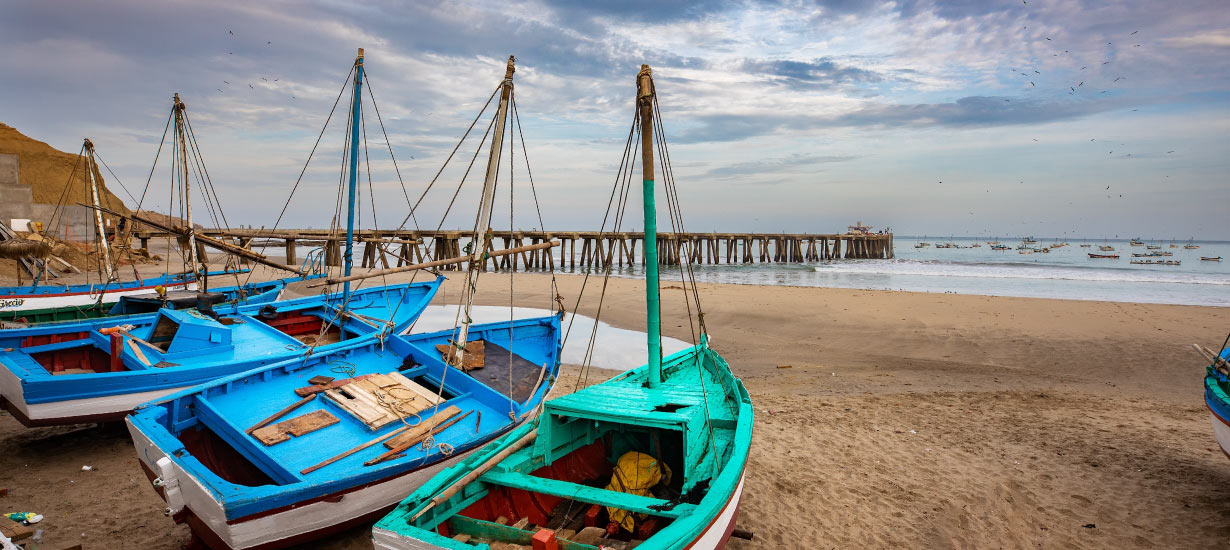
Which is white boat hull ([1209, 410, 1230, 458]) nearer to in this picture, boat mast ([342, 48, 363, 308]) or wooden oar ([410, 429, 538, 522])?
wooden oar ([410, 429, 538, 522])

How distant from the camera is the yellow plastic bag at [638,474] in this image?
18.0ft

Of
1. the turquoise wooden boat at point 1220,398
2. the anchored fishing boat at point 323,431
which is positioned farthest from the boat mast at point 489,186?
the turquoise wooden boat at point 1220,398

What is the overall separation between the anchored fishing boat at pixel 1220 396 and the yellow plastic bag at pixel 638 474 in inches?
254

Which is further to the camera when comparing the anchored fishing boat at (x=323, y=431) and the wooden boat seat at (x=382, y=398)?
the wooden boat seat at (x=382, y=398)

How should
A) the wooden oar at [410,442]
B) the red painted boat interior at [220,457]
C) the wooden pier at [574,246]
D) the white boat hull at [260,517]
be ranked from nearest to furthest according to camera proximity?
the white boat hull at [260,517]
the wooden oar at [410,442]
the red painted boat interior at [220,457]
the wooden pier at [574,246]

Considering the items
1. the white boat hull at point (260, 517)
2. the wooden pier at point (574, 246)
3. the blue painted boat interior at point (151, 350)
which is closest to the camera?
the white boat hull at point (260, 517)

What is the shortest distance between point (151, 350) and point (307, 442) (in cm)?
505

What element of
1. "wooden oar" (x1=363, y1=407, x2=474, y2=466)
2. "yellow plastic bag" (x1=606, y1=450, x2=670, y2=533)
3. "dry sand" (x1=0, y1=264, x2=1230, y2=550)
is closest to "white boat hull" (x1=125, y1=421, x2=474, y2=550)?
"wooden oar" (x1=363, y1=407, x2=474, y2=466)

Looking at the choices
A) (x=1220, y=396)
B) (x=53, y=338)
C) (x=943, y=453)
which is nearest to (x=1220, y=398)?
(x=1220, y=396)

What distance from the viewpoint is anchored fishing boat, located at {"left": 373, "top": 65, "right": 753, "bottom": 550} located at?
13.3ft

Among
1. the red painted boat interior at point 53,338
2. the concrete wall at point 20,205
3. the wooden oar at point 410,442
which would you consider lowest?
the wooden oar at point 410,442

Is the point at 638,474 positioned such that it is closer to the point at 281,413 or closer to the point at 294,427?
the point at 294,427

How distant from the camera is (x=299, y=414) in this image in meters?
6.42

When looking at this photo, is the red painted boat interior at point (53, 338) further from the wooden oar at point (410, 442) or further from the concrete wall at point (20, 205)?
the concrete wall at point (20, 205)
